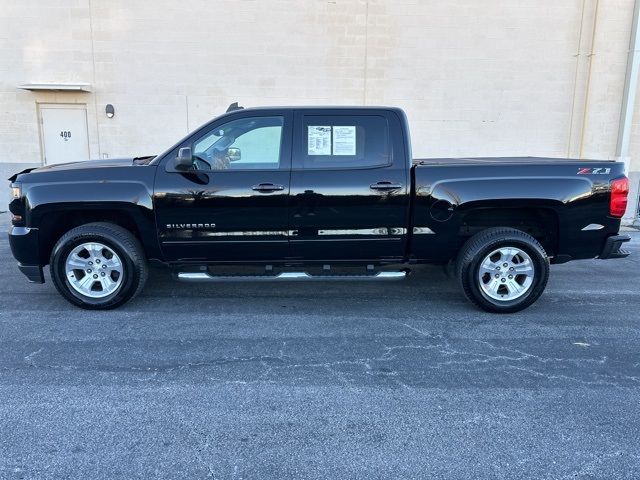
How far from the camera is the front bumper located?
4.89 m

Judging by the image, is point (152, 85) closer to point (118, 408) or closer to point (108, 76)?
point (108, 76)

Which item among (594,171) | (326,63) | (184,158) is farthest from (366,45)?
(184,158)

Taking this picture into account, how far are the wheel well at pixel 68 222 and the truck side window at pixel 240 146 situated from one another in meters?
0.98

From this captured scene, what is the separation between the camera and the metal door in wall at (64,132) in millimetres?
10375

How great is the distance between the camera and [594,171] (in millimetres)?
4832

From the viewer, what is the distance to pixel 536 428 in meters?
3.02

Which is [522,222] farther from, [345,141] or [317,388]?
[317,388]

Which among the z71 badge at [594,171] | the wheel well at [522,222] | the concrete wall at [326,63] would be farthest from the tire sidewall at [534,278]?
the concrete wall at [326,63]

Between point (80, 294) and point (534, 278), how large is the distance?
439 centimetres

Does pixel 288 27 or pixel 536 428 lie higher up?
pixel 288 27

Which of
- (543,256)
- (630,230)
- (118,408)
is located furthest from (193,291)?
(630,230)

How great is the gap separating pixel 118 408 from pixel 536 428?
2.57 metres

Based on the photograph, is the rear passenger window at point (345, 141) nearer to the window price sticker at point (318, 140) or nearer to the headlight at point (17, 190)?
the window price sticker at point (318, 140)

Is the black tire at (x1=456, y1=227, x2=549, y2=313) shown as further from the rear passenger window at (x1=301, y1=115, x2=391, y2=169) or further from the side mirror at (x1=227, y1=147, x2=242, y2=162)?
the side mirror at (x1=227, y1=147, x2=242, y2=162)
